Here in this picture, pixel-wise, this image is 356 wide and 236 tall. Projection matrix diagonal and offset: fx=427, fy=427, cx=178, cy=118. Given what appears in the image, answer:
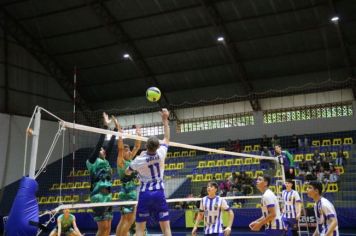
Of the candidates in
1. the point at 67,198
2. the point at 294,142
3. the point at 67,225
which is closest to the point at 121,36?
the point at 67,198

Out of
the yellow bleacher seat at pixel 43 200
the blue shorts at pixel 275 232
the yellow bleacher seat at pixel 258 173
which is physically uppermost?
the yellow bleacher seat at pixel 258 173

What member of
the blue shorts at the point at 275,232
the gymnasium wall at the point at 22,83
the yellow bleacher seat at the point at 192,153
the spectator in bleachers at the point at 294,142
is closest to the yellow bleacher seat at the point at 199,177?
the yellow bleacher seat at the point at 192,153

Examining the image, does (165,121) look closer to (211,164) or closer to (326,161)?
(326,161)

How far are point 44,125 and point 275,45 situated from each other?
15.5 m

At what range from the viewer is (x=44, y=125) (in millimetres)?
28031

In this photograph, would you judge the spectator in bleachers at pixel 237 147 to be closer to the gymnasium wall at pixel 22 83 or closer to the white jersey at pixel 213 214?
the gymnasium wall at pixel 22 83

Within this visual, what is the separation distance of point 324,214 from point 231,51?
60.4ft

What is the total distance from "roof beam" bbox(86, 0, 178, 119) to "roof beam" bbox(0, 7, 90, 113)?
591 centimetres

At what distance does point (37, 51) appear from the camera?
90.4 feet

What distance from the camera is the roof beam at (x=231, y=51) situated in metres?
22.0

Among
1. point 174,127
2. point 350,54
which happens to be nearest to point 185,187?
point 174,127

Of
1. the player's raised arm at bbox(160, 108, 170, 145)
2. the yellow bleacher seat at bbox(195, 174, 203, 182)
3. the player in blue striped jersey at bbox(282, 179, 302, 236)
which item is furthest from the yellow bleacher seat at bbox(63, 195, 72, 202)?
the player's raised arm at bbox(160, 108, 170, 145)

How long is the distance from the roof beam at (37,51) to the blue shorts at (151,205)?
23.7 m

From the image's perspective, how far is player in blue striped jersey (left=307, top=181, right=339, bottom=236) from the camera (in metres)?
5.79
